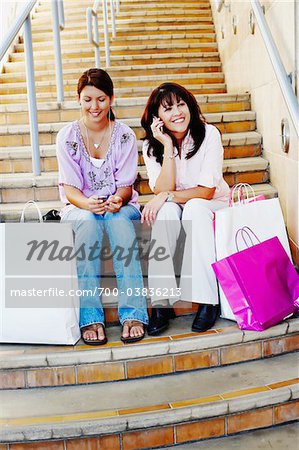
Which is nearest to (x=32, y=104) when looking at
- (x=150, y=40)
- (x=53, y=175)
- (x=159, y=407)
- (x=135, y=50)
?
(x=53, y=175)

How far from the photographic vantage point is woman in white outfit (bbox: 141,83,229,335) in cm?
214

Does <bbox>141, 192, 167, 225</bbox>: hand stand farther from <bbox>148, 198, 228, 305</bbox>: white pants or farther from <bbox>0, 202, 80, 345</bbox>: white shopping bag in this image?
<bbox>0, 202, 80, 345</bbox>: white shopping bag

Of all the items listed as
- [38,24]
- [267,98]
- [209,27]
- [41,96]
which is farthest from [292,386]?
[38,24]

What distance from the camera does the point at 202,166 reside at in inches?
93.2

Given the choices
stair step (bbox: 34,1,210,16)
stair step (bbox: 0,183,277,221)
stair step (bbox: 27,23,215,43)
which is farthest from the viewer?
stair step (bbox: 34,1,210,16)

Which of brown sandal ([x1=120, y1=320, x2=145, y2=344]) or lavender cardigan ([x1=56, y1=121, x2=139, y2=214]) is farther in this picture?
lavender cardigan ([x1=56, y1=121, x2=139, y2=214])

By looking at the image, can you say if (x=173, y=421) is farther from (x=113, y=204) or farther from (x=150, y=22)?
(x=150, y=22)

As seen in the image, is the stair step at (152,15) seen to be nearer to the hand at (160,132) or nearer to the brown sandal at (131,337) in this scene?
the hand at (160,132)

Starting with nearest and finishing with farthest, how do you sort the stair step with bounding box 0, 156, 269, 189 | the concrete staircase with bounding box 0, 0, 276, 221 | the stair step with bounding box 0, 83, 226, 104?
the stair step with bounding box 0, 156, 269, 189 < the concrete staircase with bounding box 0, 0, 276, 221 < the stair step with bounding box 0, 83, 226, 104

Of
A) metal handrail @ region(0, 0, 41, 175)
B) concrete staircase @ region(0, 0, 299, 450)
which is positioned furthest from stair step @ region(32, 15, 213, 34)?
concrete staircase @ region(0, 0, 299, 450)

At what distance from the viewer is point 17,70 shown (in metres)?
5.02

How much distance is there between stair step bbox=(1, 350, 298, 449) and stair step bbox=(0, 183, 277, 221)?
3.37ft

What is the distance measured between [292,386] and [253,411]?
170 millimetres

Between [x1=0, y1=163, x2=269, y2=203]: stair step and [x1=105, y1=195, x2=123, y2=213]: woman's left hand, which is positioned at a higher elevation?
[x1=0, y1=163, x2=269, y2=203]: stair step
